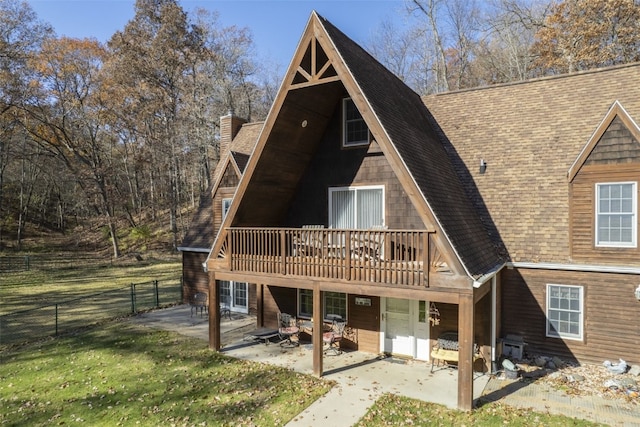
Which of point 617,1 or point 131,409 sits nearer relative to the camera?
point 131,409

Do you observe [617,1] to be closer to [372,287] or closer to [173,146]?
[372,287]

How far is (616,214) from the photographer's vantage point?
978cm

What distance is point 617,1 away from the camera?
21625 millimetres

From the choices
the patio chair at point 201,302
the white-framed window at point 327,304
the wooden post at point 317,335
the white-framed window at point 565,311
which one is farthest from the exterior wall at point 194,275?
the white-framed window at point 565,311

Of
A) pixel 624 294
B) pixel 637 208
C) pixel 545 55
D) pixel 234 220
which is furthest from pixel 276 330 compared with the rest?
pixel 545 55

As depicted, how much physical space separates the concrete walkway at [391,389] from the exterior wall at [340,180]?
391 centimetres

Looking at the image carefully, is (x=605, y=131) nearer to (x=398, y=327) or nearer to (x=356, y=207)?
(x=356, y=207)

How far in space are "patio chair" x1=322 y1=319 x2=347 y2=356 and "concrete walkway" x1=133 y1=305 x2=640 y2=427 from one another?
1.62 ft

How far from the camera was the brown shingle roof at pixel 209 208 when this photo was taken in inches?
643

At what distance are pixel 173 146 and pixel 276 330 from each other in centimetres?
2719

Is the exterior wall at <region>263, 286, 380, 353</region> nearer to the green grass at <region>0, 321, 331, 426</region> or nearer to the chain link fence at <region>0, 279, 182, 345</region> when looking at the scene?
the green grass at <region>0, 321, 331, 426</region>

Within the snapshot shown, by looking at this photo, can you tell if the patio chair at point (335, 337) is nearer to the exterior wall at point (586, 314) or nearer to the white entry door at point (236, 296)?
the exterior wall at point (586, 314)

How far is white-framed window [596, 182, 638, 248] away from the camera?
9633 mm

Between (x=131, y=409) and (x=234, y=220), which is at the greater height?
(x=234, y=220)
